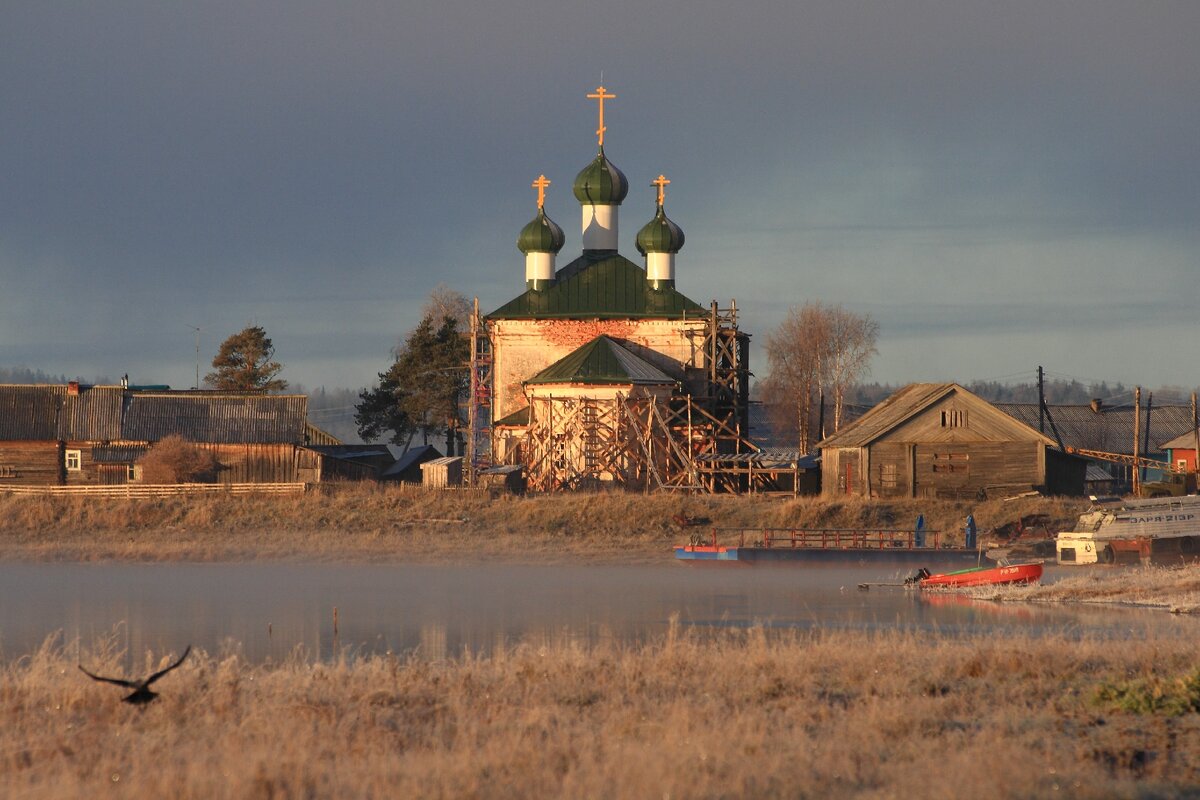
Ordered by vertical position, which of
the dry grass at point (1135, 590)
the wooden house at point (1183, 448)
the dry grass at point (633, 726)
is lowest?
the dry grass at point (633, 726)

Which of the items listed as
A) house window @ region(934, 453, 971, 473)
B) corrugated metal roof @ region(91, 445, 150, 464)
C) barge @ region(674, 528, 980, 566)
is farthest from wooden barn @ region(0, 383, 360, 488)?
house window @ region(934, 453, 971, 473)

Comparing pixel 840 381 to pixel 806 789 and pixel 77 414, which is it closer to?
pixel 77 414

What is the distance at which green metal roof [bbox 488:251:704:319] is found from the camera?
59531 mm

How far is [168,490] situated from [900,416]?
22738 millimetres

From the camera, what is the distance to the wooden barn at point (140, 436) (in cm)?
5778

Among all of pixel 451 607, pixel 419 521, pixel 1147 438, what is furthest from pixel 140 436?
pixel 1147 438

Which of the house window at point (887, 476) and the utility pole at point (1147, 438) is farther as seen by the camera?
the utility pole at point (1147, 438)

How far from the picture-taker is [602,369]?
180ft

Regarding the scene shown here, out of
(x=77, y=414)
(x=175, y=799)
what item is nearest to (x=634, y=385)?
(x=77, y=414)

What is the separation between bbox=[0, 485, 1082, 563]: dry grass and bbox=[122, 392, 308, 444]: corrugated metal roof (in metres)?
8.69

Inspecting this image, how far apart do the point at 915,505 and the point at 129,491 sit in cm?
2401

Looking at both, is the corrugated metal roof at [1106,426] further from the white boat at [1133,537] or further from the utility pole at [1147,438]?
the white boat at [1133,537]

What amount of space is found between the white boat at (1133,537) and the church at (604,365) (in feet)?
59.4

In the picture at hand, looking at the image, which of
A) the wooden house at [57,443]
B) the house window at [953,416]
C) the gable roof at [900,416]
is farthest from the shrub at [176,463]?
the house window at [953,416]
